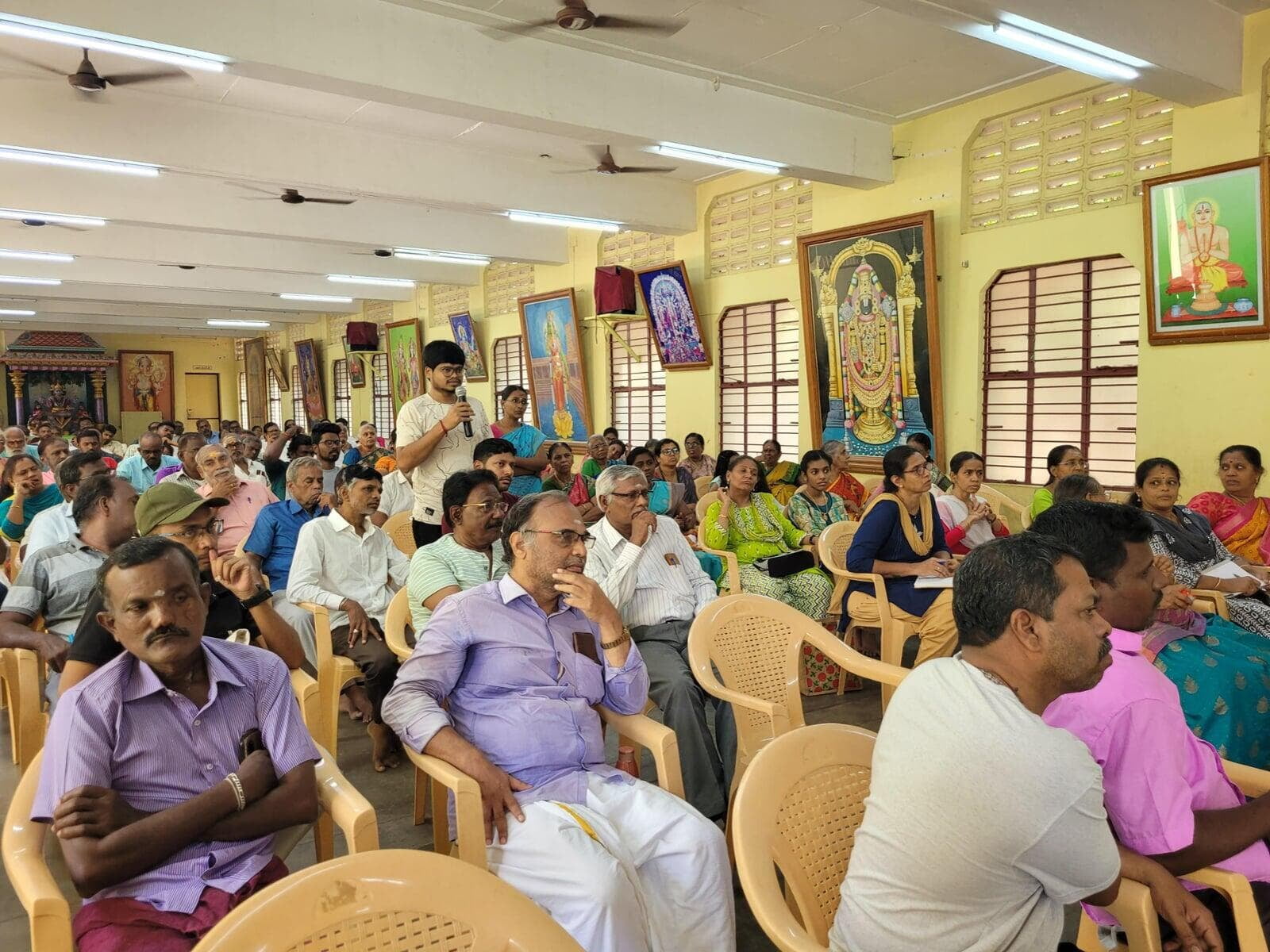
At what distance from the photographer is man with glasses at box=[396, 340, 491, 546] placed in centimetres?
421

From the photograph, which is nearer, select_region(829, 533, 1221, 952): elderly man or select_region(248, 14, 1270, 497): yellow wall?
select_region(829, 533, 1221, 952): elderly man

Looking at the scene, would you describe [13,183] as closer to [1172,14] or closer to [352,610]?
[352,610]

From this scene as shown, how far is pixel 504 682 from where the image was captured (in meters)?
2.15

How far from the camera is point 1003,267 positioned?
6.45 meters

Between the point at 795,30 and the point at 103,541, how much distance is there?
4689 millimetres

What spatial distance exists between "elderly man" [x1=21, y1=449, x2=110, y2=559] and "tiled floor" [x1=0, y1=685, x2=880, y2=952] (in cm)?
87

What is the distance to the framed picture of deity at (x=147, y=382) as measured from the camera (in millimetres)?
21188

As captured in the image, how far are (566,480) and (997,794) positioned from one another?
19.5 feet

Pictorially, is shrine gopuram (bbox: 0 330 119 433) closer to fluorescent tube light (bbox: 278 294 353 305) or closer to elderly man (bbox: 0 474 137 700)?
fluorescent tube light (bbox: 278 294 353 305)

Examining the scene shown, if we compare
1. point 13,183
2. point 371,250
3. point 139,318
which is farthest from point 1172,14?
point 139,318

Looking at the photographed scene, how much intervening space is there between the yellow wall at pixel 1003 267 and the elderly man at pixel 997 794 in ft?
16.1

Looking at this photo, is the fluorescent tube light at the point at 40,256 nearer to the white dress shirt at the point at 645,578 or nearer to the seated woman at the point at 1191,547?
the white dress shirt at the point at 645,578

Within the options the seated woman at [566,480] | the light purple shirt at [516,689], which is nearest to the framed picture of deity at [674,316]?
the seated woman at [566,480]

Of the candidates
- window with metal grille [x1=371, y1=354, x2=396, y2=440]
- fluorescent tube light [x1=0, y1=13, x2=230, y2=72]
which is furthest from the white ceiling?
window with metal grille [x1=371, y1=354, x2=396, y2=440]
